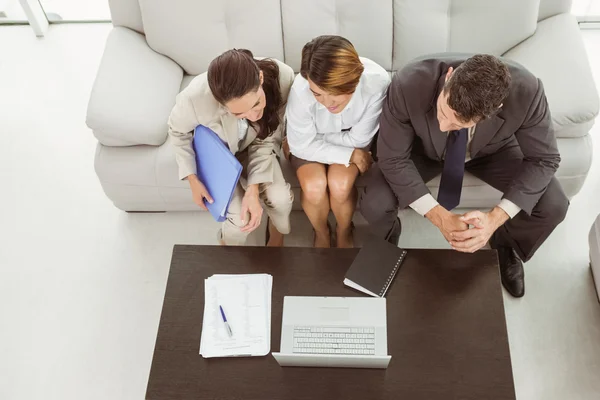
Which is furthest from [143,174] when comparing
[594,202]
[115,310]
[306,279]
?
[594,202]

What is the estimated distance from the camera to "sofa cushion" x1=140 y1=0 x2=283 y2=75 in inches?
90.4

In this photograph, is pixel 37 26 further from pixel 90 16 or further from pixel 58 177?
pixel 58 177

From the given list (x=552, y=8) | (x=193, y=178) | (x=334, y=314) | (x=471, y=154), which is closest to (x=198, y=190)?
(x=193, y=178)

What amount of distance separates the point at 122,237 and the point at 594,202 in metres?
2.06

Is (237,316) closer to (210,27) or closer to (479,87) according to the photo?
(479,87)

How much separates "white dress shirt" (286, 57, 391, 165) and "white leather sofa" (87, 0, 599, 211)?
23 centimetres

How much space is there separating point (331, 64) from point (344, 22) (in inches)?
28.2

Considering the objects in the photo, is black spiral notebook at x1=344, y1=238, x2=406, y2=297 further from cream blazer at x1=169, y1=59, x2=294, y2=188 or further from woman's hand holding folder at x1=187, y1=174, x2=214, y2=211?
woman's hand holding folder at x1=187, y1=174, x2=214, y2=211

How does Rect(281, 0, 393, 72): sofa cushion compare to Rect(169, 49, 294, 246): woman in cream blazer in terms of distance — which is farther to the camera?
Rect(281, 0, 393, 72): sofa cushion

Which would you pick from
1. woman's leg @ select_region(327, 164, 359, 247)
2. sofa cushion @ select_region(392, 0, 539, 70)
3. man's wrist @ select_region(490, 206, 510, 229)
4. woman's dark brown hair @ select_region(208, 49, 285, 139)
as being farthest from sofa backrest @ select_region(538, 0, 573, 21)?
woman's dark brown hair @ select_region(208, 49, 285, 139)

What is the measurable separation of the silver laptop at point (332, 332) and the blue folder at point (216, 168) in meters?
0.42

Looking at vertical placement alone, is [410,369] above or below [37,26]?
below

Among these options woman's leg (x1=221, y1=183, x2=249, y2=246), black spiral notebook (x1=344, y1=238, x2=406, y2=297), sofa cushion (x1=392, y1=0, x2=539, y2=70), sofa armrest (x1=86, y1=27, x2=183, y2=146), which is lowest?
woman's leg (x1=221, y1=183, x2=249, y2=246)

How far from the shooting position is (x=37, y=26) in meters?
3.26
